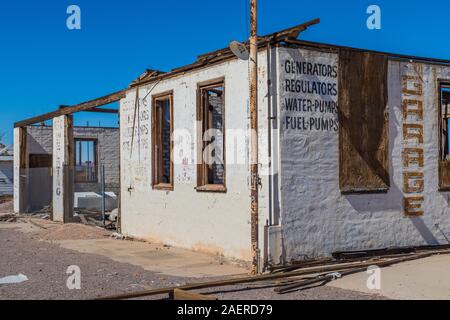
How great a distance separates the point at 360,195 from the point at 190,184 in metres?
3.66

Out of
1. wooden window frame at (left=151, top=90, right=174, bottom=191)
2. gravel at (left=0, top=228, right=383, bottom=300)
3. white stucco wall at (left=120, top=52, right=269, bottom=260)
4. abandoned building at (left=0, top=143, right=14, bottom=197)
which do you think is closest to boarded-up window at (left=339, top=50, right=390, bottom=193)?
white stucco wall at (left=120, top=52, right=269, bottom=260)

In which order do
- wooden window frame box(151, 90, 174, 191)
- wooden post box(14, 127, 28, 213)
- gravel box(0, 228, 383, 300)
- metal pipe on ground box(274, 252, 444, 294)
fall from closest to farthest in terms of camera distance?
1. gravel box(0, 228, 383, 300)
2. metal pipe on ground box(274, 252, 444, 294)
3. wooden window frame box(151, 90, 174, 191)
4. wooden post box(14, 127, 28, 213)

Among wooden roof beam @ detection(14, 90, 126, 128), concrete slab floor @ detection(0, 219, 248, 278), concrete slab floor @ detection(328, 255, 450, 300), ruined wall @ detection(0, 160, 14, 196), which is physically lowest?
concrete slab floor @ detection(0, 219, 248, 278)

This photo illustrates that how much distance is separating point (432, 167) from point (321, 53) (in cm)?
360

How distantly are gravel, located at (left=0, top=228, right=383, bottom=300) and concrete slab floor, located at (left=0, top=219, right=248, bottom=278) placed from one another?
16.2 inches

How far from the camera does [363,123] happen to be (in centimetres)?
1130

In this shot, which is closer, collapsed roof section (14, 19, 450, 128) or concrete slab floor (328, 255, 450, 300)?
concrete slab floor (328, 255, 450, 300)

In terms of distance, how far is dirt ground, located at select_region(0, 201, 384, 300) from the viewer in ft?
26.9

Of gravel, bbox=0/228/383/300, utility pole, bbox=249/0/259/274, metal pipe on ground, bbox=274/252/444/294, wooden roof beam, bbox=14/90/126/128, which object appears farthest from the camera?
wooden roof beam, bbox=14/90/126/128

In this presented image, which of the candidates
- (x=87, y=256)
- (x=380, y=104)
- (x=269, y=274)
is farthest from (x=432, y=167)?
(x=87, y=256)

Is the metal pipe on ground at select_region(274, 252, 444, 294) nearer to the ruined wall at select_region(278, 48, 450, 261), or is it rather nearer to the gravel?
the gravel

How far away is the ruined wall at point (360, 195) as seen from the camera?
411 inches
